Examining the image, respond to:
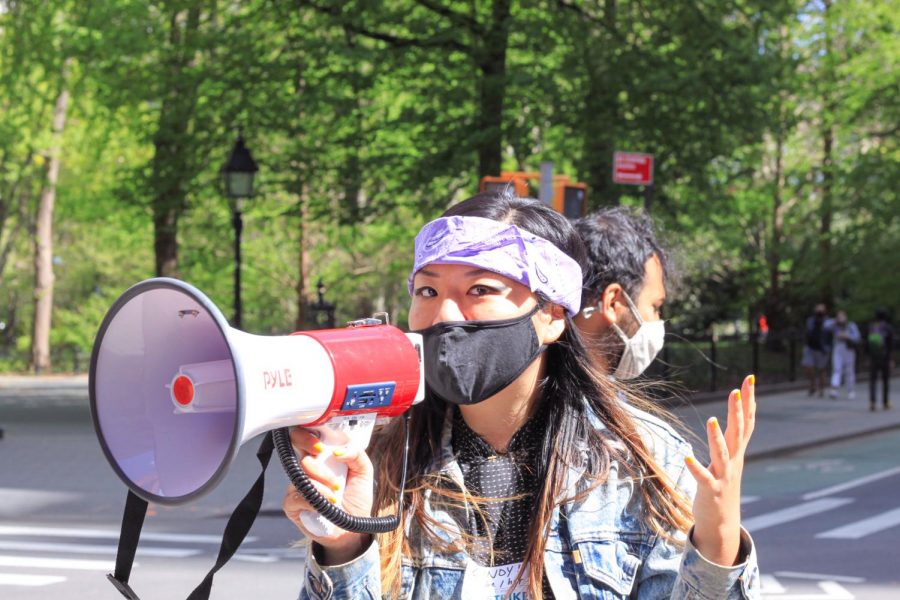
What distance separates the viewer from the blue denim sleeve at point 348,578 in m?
2.22

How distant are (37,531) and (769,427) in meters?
10.9

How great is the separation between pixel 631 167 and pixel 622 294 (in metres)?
8.94

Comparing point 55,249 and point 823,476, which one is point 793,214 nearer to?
point 823,476

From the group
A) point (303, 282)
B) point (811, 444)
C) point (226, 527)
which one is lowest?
point (811, 444)

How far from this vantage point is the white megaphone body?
1.92m

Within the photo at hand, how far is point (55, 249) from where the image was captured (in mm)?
47375

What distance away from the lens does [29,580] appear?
840cm

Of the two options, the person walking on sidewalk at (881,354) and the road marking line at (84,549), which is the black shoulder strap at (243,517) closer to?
the road marking line at (84,549)

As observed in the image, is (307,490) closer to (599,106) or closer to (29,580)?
(29,580)

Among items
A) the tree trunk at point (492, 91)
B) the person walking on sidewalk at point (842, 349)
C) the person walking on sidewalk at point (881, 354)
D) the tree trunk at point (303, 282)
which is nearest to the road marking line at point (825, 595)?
the tree trunk at point (492, 91)

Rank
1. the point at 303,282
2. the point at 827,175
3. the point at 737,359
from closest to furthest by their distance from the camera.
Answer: the point at 737,359, the point at 827,175, the point at 303,282

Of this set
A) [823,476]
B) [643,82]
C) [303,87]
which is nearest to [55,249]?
[303,87]

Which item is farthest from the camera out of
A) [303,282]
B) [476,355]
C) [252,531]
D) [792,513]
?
[303,282]

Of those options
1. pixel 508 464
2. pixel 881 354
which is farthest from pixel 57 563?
pixel 881 354
